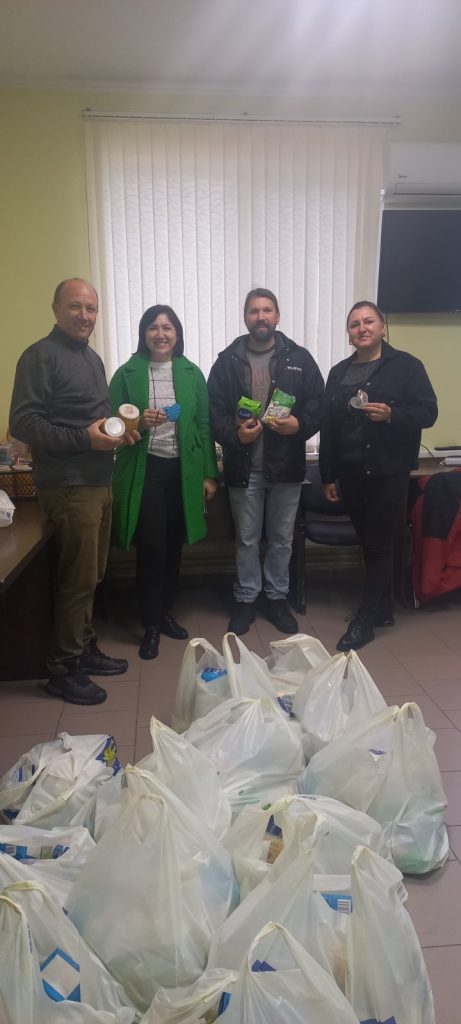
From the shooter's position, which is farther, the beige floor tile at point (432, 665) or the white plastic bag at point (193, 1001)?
the beige floor tile at point (432, 665)

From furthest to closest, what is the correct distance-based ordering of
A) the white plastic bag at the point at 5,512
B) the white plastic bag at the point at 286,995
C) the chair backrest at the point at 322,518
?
the chair backrest at the point at 322,518
the white plastic bag at the point at 5,512
the white plastic bag at the point at 286,995

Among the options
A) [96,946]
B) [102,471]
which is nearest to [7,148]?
[102,471]

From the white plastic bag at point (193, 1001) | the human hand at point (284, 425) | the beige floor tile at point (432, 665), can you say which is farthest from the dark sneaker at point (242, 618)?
the white plastic bag at point (193, 1001)

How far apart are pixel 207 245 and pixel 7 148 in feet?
3.68

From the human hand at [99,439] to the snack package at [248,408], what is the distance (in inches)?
27.3

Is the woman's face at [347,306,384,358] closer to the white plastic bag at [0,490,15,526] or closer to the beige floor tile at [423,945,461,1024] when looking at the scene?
the white plastic bag at [0,490,15,526]

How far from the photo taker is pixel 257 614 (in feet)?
10.7

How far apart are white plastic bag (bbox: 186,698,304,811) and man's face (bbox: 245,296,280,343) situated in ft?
5.39

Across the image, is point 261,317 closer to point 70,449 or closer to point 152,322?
point 152,322

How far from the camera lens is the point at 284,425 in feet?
9.10

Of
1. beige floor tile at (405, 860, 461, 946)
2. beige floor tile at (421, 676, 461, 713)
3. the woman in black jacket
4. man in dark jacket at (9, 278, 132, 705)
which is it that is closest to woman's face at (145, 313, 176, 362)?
man in dark jacket at (9, 278, 132, 705)

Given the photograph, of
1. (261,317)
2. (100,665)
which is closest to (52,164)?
(261,317)

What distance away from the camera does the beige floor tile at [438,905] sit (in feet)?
4.68

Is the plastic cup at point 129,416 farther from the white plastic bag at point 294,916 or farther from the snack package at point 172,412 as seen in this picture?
the white plastic bag at point 294,916
